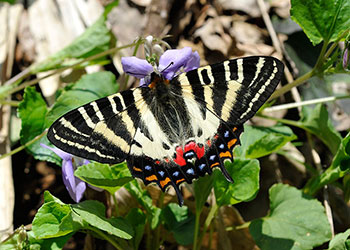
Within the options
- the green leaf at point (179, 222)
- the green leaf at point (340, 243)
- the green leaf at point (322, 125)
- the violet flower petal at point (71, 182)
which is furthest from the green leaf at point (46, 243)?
the green leaf at point (322, 125)

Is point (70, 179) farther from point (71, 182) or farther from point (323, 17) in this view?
point (323, 17)

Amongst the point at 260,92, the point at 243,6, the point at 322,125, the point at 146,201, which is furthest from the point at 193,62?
the point at 243,6

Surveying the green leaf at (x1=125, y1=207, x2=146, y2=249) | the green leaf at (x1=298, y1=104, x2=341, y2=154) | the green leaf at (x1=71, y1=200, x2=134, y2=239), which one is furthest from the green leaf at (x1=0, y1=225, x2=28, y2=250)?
the green leaf at (x1=298, y1=104, x2=341, y2=154)

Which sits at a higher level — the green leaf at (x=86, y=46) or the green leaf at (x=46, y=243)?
the green leaf at (x=86, y=46)

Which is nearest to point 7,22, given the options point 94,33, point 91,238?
point 94,33

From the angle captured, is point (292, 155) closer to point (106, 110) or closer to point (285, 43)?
point (285, 43)

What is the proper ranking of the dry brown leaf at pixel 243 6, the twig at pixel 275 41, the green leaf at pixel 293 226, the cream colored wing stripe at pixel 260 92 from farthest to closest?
the dry brown leaf at pixel 243 6
the twig at pixel 275 41
the green leaf at pixel 293 226
the cream colored wing stripe at pixel 260 92

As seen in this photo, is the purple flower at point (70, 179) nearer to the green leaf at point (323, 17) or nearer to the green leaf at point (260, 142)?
the green leaf at point (260, 142)
